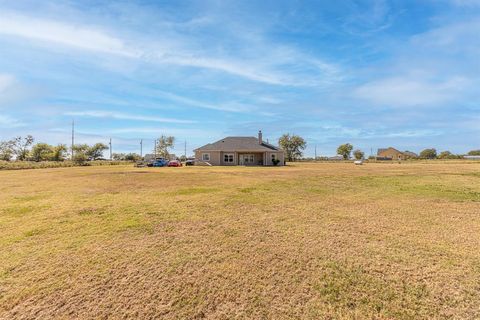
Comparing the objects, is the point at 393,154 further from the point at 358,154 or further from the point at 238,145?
the point at 238,145

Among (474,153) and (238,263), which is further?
(474,153)

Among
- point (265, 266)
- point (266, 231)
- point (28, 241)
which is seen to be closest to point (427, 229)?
point (266, 231)

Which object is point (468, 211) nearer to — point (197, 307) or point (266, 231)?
point (266, 231)

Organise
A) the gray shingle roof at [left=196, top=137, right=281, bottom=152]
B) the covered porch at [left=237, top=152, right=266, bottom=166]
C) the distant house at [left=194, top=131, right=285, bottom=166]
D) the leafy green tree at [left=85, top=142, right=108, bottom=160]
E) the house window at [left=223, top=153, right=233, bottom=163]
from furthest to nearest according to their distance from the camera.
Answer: the leafy green tree at [left=85, top=142, right=108, bottom=160]
the covered porch at [left=237, top=152, right=266, bottom=166]
the house window at [left=223, top=153, right=233, bottom=163]
the distant house at [left=194, top=131, right=285, bottom=166]
the gray shingle roof at [left=196, top=137, right=281, bottom=152]

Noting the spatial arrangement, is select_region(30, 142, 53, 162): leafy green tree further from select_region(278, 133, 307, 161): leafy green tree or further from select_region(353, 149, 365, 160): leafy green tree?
select_region(353, 149, 365, 160): leafy green tree

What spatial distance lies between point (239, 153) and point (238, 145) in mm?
1380

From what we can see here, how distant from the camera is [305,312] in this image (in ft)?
10.8

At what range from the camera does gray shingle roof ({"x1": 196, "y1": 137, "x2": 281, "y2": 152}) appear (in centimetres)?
4150

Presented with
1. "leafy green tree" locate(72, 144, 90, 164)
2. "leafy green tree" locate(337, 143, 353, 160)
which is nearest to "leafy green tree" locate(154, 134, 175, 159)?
"leafy green tree" locate(72, 144, 90, 164)

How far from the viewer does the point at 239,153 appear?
42.4 m

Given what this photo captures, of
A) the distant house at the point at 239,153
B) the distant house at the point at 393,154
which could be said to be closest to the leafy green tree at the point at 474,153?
the distant house at the point at 393,154

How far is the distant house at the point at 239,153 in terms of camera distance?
41.7 m

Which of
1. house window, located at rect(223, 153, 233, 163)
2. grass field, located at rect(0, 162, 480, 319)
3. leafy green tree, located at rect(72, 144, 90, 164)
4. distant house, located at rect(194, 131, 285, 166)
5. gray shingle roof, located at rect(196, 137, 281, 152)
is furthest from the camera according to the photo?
leafy green tree, located at rect(72, 144, 90, 164)

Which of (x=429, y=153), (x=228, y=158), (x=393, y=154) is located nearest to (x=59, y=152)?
(x=228, y=158)
